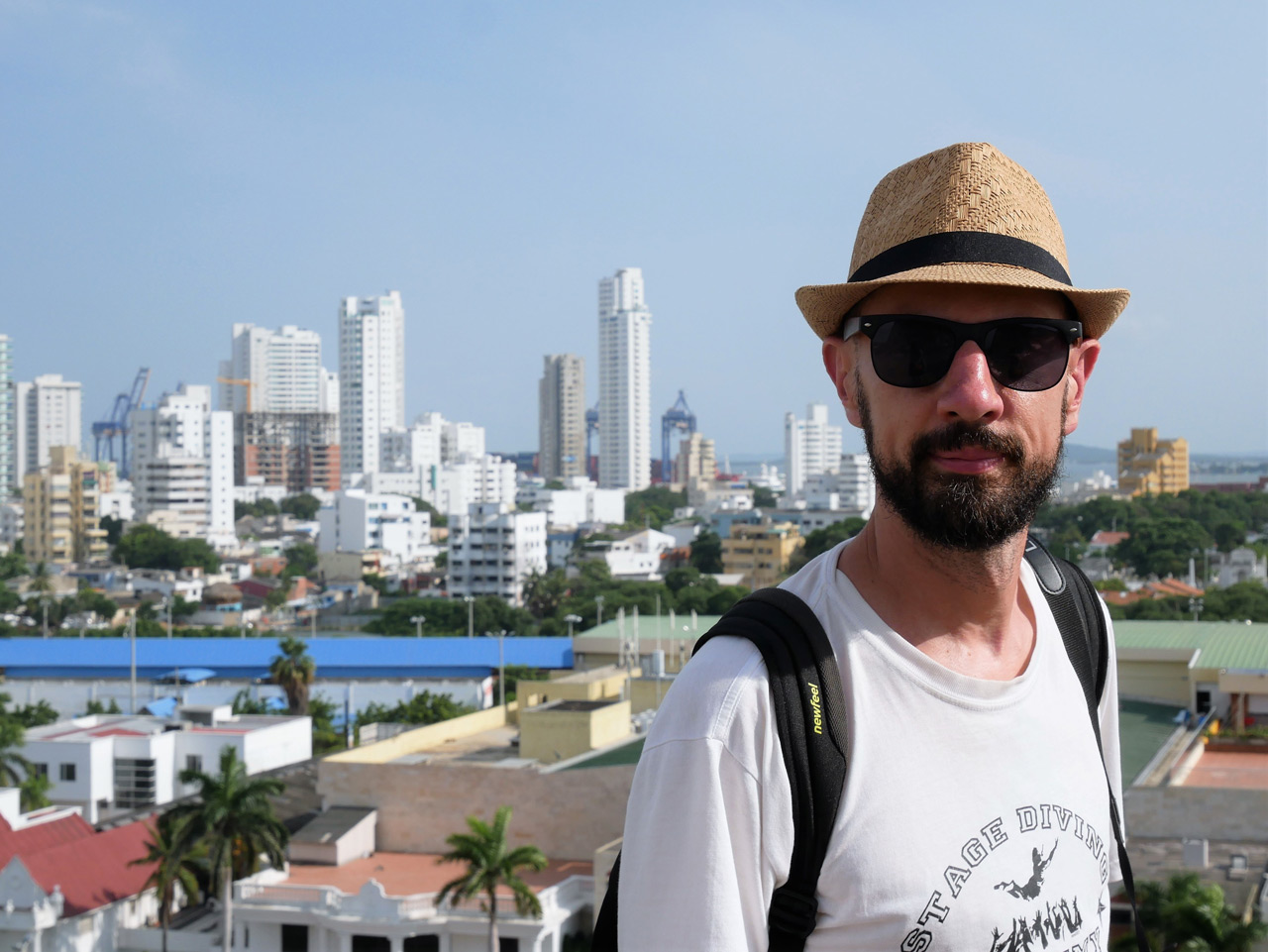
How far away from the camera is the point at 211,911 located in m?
14.5

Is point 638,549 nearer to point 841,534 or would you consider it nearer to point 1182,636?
point 841,534

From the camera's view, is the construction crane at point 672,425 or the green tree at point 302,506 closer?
the green tree at point 302,506

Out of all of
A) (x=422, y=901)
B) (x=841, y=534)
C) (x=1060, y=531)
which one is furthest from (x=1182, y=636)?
(x=1060, y=531)

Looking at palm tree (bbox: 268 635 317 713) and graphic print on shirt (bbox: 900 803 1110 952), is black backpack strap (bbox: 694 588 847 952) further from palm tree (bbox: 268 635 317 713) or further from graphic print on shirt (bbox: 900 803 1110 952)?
palm tree (bbox: 268 635 317 713)

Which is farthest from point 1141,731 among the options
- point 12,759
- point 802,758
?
point 802,758

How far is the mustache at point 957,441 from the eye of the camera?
4.33ft

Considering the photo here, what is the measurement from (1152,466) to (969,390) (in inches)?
3033

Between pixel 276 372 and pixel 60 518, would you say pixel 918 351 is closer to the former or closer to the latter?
pixel 60 518

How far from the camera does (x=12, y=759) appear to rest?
16969 mm

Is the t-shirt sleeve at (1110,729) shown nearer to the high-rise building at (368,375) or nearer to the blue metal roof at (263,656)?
the blue metal roof at (263,656)

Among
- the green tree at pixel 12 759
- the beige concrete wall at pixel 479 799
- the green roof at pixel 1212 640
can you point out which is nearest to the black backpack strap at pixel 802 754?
the beige concrete wall at pixel 479 799

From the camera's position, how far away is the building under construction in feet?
329

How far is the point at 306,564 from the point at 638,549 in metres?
14.5

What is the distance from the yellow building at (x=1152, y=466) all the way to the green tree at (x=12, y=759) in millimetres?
62719
